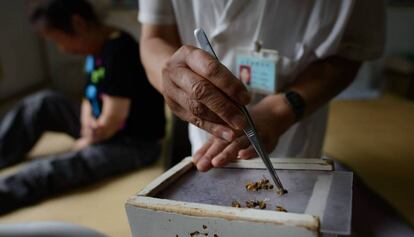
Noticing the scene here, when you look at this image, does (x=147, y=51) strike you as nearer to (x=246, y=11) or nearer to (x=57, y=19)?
(x=246, y=11)

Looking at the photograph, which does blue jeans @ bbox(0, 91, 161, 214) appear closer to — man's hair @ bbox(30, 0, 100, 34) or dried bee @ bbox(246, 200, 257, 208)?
man's hair @ bbox(30, 0, 100, 34)

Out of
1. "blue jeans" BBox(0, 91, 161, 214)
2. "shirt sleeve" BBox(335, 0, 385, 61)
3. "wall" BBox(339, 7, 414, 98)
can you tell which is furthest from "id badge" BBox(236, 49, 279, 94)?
"wall" BBox(339, 7, 414, 98)

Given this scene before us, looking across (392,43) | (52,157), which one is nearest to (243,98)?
(52,157)

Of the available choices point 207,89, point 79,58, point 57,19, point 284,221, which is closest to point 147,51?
point 207,89

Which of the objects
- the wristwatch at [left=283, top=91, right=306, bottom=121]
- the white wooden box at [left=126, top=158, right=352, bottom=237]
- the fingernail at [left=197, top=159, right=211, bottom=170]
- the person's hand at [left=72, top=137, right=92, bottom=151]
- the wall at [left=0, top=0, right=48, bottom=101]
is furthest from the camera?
the wall at [left=0, top=0, right=48, bottom=101]

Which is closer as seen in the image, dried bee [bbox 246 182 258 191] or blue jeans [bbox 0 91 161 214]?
dried bee [bbox 246 182 258 191]

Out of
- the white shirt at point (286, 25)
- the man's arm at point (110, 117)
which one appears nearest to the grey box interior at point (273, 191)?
the white shirt at point (286, 25)
